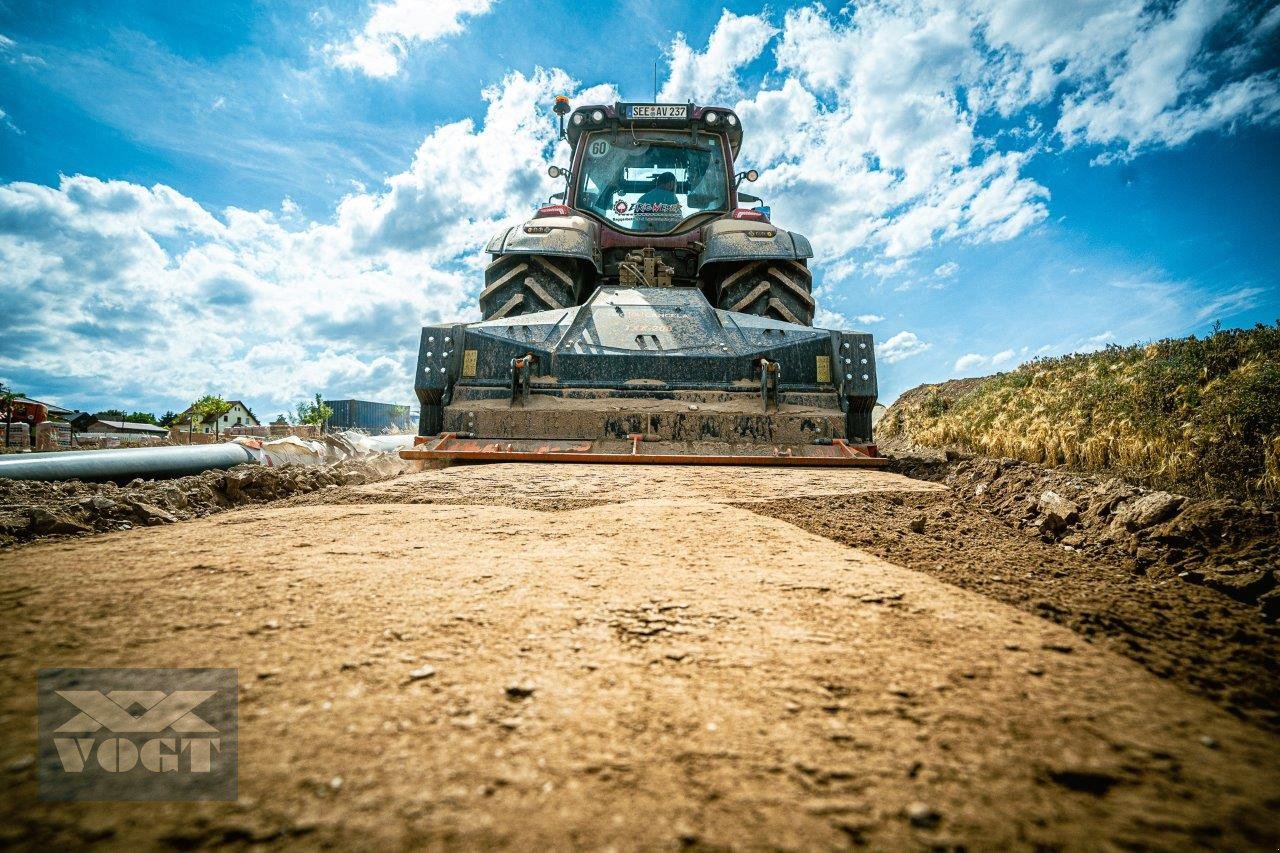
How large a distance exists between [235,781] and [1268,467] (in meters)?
6.34

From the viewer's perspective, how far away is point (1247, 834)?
677 mm

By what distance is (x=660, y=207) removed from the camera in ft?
A: 20.9

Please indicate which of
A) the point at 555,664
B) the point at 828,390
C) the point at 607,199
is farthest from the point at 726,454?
the point at 607,199

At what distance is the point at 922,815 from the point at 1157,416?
6.62 metres

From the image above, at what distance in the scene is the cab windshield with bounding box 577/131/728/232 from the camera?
633 centimetres

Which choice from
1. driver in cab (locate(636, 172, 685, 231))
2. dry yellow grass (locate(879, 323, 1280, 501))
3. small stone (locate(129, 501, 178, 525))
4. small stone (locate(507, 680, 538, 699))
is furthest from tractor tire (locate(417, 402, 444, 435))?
dry yellow grass (locate(879, 323, 1280, 501))

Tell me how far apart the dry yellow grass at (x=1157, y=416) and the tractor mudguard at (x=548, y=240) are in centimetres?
536

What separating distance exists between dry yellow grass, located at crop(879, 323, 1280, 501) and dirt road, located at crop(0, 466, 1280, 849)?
16.0 ft

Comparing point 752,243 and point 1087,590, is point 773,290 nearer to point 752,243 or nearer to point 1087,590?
point 752,243

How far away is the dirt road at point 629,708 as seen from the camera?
→ 69cm

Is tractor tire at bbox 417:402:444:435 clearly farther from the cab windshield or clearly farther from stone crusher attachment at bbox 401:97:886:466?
the cab windshield

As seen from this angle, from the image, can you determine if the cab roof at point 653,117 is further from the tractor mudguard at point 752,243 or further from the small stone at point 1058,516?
the small stone at point 1058,516

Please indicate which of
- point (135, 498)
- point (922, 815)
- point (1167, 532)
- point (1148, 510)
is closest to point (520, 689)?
point (922, 815)

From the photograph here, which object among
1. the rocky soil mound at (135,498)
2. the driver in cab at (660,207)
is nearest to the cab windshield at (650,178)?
the driver in cab at (660,207)
